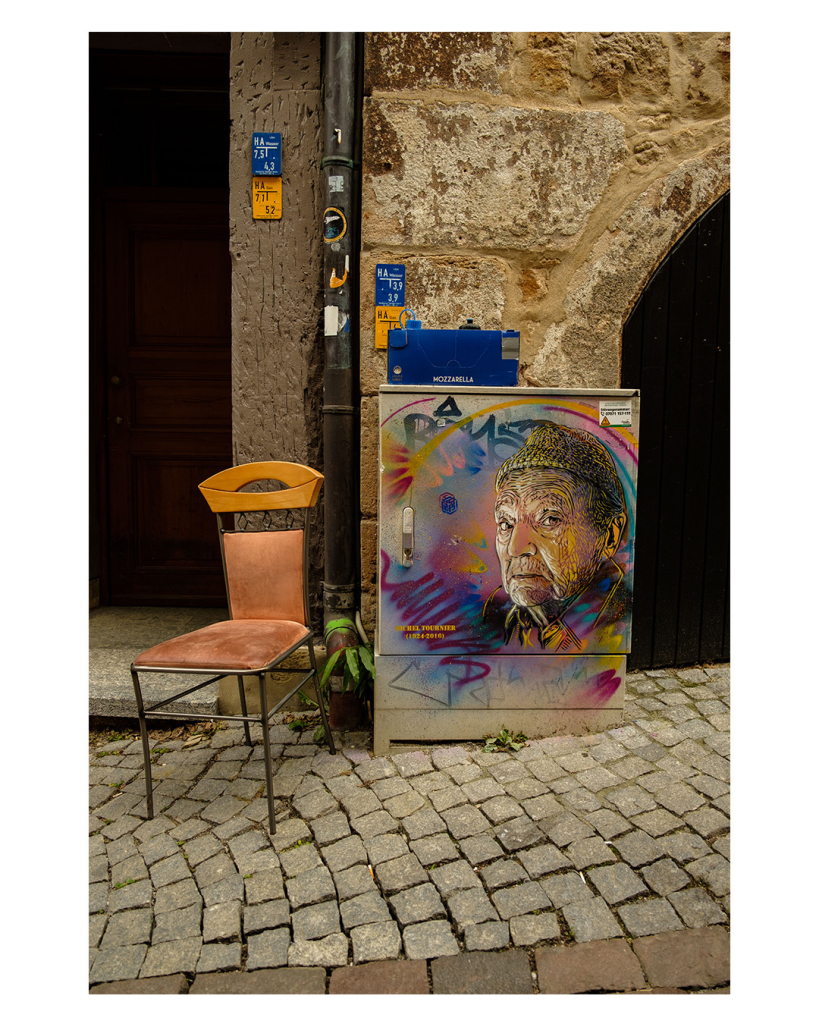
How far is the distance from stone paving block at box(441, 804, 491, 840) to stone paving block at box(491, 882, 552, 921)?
27 centimetres

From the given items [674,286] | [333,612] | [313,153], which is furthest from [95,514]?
[674,286]

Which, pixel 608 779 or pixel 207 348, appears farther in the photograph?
pixel 207 348

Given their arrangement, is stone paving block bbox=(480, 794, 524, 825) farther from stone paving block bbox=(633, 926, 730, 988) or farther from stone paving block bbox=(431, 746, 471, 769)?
stone paving block bbox=(633, 926, 730, 988)

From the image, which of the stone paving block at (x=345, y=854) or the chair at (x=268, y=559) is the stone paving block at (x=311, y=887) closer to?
the stone paving block at (x=345, y=854)

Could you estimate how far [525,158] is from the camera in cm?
307

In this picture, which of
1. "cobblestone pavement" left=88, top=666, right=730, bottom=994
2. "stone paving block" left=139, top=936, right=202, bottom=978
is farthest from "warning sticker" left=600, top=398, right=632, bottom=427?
"stone paving block" left=139, top=936, right=202, bottom=978

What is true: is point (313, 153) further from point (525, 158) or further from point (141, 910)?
point (141, 910)

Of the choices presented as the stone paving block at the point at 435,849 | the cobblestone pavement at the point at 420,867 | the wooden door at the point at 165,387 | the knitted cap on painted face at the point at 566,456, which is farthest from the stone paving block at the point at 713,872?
the wooden door at the point at 165,387

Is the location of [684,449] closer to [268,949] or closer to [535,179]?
[535,179]

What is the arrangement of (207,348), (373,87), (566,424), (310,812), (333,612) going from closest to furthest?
(310,812)
(566,424)
(373,87)
(333,612)
(207,348)

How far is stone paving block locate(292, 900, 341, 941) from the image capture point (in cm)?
179

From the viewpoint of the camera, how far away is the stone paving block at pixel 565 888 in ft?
6.20

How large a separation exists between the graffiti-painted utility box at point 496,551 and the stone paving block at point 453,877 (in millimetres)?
708

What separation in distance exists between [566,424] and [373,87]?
184 centimetres
